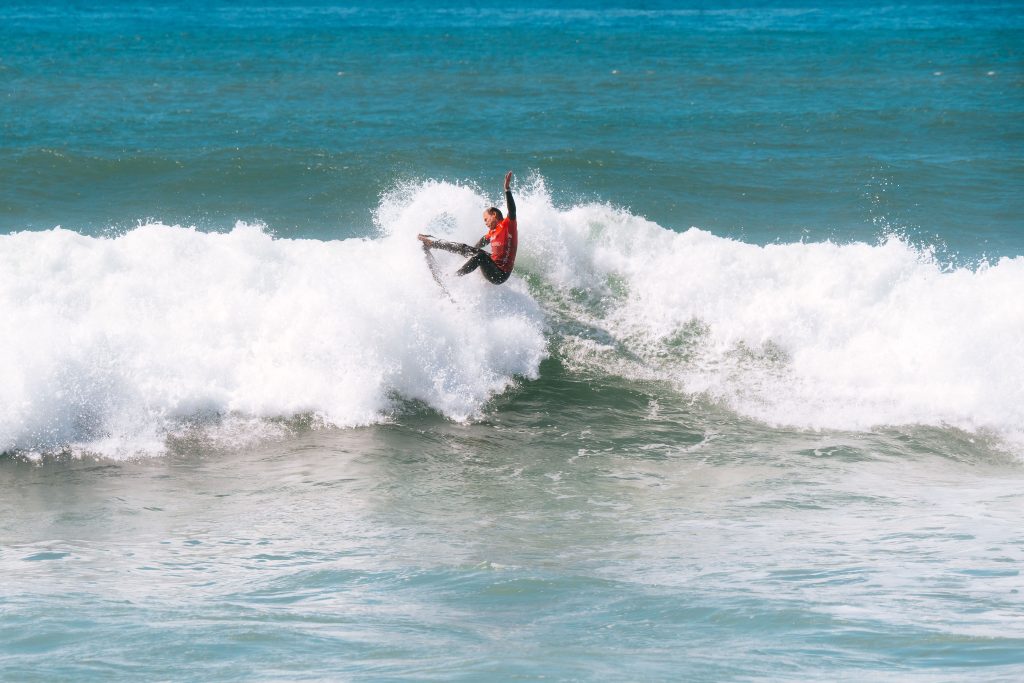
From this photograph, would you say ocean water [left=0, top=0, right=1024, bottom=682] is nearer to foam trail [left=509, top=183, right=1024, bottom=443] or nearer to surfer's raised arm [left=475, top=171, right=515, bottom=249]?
foam trail [left=509, top=183, right=1024, bottom=443]

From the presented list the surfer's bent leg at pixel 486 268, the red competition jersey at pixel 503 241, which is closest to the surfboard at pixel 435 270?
the surfer's bent leg at pixel 486 268

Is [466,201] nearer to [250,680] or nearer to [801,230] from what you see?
[801,230]

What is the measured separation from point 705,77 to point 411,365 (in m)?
21.2

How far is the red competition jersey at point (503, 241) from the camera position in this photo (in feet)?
44.2

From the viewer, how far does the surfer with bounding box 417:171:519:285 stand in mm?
13461

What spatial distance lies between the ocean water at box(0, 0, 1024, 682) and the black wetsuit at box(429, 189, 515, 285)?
0.34 m

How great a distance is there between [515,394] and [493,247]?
1.77 meters

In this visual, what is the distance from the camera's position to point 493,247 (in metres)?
13.6

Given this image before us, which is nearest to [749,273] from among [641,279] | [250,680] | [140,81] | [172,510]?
[641,279]

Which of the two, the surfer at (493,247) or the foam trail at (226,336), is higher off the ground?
the surfer at (493,247)

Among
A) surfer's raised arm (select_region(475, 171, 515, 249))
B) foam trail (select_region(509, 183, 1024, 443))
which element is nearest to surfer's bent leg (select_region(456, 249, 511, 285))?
surfer's raised arm (select_region(475, 171, 515, 249))

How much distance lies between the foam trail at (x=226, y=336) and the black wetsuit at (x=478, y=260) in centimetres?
36

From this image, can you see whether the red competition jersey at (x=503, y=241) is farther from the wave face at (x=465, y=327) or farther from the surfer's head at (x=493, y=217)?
the wave face at (x=465, y=327)

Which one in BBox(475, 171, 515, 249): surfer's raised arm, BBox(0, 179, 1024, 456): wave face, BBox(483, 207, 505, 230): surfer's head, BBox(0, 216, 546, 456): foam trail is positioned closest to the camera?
BBox(0, 216, 546, 456): foam trail
